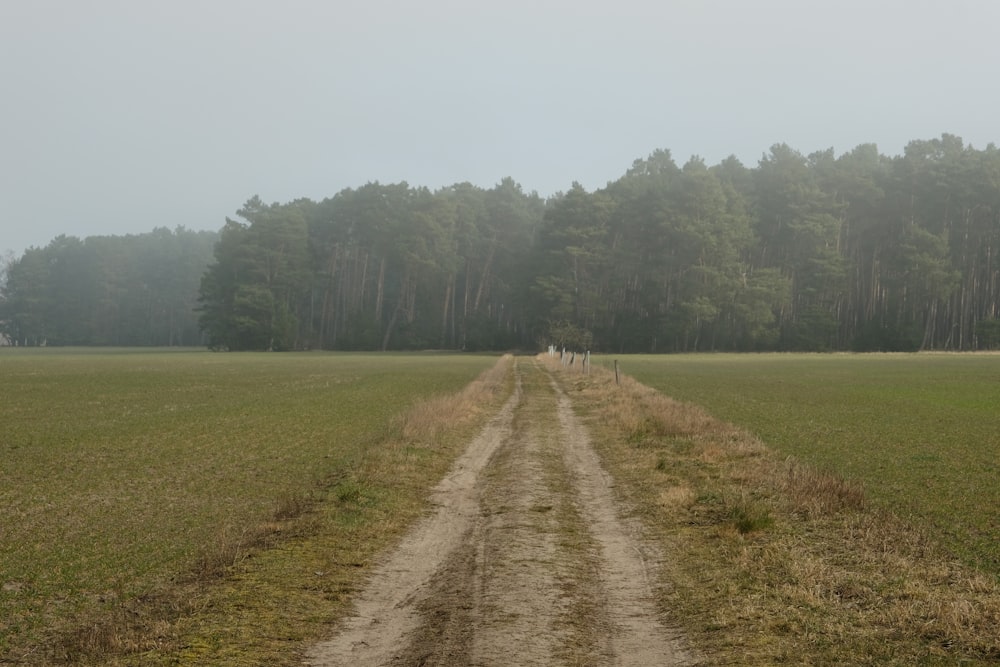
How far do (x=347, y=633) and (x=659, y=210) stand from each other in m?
109

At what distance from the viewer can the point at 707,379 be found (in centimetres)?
4850

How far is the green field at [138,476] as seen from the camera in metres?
9.30

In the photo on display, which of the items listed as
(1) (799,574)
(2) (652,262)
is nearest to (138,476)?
(1) (799,574)

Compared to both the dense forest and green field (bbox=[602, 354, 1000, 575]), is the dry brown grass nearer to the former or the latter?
green field (bbox=[602, 354, 1000, 575])

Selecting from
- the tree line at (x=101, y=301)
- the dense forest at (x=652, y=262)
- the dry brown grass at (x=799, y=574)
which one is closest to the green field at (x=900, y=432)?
the dry brown grass at (x=799, y=574)

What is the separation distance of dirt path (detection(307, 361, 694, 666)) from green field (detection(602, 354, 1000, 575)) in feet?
14.5

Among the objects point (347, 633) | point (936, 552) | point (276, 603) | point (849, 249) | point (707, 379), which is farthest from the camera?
point (849, 249)

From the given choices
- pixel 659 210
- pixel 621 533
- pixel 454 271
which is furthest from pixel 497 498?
pixel 454 271

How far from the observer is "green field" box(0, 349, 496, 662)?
9.30m

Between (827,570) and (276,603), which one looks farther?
(827,570)

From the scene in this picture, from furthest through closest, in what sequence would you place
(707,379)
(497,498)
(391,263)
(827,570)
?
(391,263), (707,379), (497,498), (827,570)

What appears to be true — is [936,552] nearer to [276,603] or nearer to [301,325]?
[276,603]

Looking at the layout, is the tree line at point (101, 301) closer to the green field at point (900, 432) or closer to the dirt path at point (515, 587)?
the green field at point (900, 432)

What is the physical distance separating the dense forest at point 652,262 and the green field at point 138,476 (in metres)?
76.0
